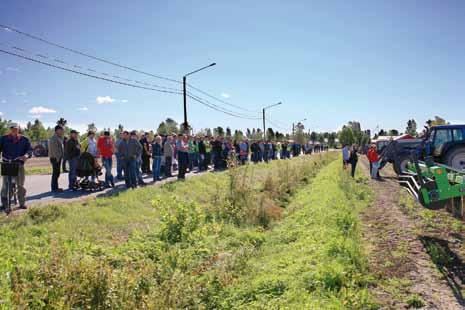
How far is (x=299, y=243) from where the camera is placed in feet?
25.6

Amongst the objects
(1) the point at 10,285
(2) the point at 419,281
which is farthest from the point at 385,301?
(1) the point at 10,285

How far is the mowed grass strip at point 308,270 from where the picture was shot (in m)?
5.29

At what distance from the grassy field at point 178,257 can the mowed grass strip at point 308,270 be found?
2 cm

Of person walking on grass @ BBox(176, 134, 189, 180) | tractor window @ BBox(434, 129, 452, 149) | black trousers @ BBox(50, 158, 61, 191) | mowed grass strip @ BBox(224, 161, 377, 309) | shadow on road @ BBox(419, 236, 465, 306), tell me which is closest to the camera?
mowed grass strip @ BBox(224, 161, 377, 309)

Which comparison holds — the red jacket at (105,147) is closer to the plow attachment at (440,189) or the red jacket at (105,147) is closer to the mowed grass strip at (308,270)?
the mowed grass strip at (308,270)

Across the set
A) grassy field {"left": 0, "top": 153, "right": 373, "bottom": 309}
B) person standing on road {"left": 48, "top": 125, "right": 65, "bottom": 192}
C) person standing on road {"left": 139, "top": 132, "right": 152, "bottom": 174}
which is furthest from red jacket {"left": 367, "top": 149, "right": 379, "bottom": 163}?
person standing on road {"left": 48, "top": 125, "right": 65, "bottom": 192}

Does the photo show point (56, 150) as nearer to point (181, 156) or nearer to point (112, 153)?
point (112, 153)

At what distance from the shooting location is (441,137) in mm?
15969

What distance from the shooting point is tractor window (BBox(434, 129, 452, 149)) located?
15.8m

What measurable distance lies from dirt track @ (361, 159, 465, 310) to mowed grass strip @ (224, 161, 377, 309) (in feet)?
1.00

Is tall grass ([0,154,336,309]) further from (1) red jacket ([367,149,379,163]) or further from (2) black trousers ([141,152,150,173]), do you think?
(1) red jacket ([367,149,379,163])

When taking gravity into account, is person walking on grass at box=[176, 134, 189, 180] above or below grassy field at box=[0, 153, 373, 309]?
above

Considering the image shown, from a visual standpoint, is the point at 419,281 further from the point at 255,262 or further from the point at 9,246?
the point at 9,246

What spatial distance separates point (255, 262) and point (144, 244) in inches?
84.2
